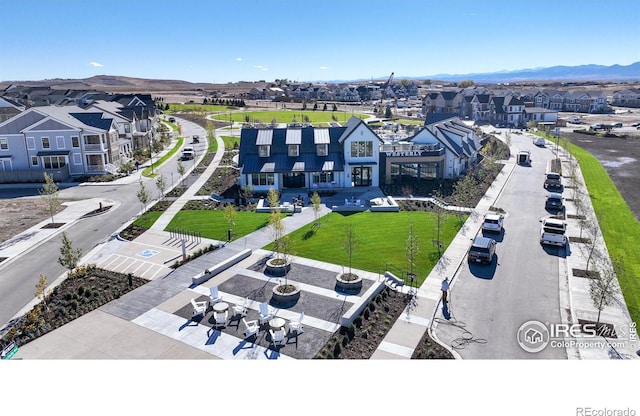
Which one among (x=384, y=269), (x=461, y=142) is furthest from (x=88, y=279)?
(x=461, y=142)

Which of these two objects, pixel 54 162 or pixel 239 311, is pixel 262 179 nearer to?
pixel 239 311

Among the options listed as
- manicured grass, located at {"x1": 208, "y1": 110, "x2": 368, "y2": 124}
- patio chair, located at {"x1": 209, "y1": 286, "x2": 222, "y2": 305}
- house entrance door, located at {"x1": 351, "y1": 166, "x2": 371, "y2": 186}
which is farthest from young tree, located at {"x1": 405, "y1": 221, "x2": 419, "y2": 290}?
manicured grass, located at {"x1": 208, "y1": 110, "x2": 368, "y2": 124}

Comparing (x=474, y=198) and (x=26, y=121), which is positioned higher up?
(x=26, y=121)

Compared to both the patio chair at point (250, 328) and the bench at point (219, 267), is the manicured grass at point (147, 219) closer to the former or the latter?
the bench at point (219, 267)

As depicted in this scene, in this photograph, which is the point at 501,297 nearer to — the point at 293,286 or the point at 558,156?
the point at 293,286

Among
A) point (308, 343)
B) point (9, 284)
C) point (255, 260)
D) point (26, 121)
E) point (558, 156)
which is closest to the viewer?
point (308, 343)

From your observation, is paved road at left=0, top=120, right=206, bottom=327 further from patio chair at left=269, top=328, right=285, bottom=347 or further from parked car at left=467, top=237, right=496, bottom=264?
parked car at left=467, top=237, right=496, bottom=264

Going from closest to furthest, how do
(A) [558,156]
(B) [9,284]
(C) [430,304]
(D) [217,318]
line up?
(D) [217,318] → (C) [430,304] → (B) [9,284] → (A) [558,156]

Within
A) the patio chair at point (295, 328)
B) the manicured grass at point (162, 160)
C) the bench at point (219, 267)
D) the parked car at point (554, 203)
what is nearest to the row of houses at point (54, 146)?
the manicured grass at point (162, 160)
